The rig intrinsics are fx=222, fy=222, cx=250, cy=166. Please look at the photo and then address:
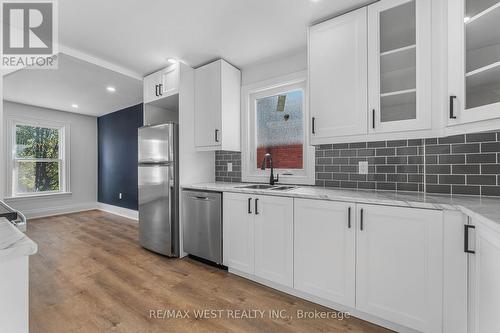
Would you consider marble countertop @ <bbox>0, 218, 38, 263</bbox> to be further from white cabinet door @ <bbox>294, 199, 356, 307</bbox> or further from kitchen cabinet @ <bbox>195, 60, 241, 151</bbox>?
kitchen cabinet @ <bbox>195, 60, 241, 151</bbox>

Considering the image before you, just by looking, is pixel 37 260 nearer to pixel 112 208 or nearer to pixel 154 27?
pixel 112 208

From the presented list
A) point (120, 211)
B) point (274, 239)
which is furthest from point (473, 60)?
point (120, 211)

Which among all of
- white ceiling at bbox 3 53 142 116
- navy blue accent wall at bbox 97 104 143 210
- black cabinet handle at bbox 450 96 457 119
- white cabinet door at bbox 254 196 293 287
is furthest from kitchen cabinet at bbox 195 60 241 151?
navy blue accent wall at bbox 97 104 143 210

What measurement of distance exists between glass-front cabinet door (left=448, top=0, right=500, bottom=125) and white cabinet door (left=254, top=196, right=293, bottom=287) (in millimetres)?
1300

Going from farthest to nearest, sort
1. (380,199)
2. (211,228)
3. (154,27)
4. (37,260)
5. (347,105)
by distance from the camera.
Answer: (37,260), (211,228), (154,27), (347,105), (380,199)

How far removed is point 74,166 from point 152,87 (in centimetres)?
382

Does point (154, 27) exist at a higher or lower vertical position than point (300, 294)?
higher

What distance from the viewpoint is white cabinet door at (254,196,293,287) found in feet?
6.44

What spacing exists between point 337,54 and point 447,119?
0.97m

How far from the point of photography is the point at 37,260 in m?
2.70

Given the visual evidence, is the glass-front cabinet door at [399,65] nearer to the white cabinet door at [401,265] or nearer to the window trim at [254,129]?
the white cabinet door at [401,265]

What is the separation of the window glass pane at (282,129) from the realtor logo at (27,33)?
7.22 ft

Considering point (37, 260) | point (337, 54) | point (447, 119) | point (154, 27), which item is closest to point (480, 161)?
point (447, 119)

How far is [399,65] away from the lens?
5.67ft
